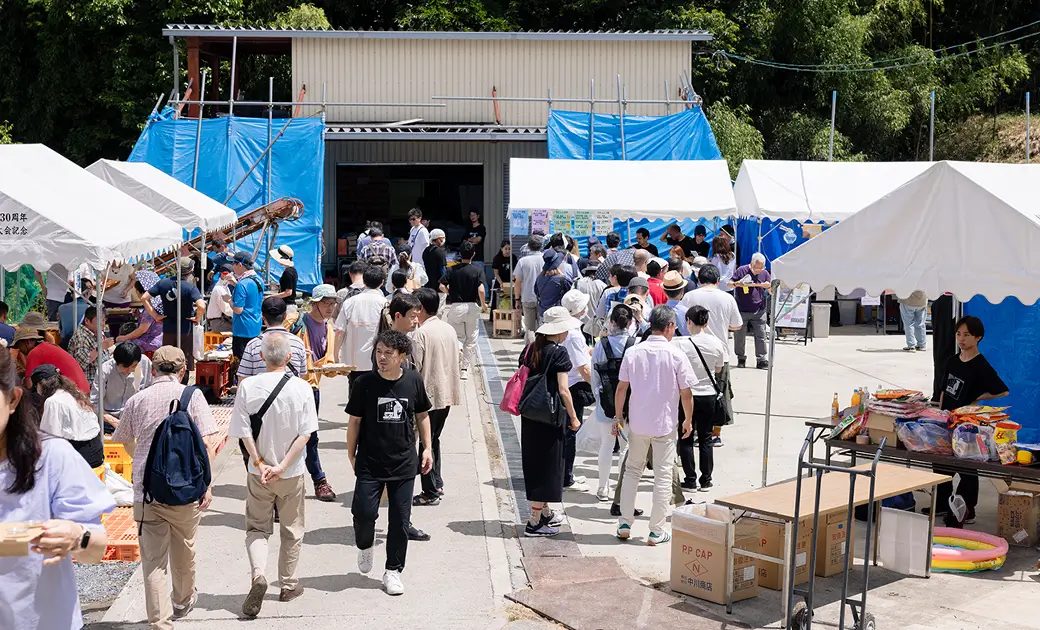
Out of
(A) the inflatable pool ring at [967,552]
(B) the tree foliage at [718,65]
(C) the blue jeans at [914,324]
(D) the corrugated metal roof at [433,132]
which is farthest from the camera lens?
(B) the tree foliage at [718,65]

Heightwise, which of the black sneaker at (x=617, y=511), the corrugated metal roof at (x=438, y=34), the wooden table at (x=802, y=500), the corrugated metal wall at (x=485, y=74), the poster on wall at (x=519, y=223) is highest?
the corrugated metal roof at (x=438, y=34)

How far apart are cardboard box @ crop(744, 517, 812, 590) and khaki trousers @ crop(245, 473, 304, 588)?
9.31ft

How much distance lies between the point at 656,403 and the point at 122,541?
380 centimetres

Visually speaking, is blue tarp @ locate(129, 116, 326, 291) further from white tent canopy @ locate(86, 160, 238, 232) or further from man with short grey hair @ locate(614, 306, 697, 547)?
man with short grey hair @ locate(614, 306, 697, 547)

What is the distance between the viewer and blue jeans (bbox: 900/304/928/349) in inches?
706

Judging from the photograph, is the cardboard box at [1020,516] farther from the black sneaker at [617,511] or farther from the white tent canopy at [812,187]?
the white tent canopy at [812,187]

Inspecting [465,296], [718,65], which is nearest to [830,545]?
[465,296]

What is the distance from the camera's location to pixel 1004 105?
1284 inches

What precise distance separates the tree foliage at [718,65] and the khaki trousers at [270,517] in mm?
22207

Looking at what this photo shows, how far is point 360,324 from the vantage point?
10.1 meters

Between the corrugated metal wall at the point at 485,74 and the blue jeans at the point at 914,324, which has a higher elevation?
the corrugated metal wall at the point at 485,74

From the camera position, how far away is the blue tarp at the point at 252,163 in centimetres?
2188

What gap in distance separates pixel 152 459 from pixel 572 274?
31.8 ft

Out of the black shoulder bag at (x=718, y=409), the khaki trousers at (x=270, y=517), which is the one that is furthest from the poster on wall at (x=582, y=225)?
the khaki trousers at (x=270, y=517)
